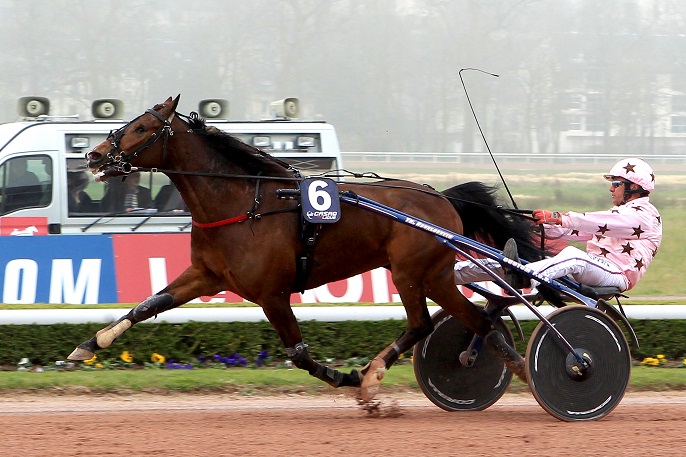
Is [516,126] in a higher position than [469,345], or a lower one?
higher

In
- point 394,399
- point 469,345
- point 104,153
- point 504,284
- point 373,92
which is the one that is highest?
point 373,92

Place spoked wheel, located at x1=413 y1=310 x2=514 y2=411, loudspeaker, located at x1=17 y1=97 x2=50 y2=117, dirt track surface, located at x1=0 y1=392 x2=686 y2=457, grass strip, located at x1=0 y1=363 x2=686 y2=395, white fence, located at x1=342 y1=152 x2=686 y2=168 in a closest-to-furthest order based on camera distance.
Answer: dirt track surface, located at x1=0 y1=392 x2=686 y2=457 → spoked wheel, located at x1=413 y1=310 x2=514 y2=411 → grass strip, located at x1=0 y1=363 x2=686 y2=395 → loudspeaker, located at x1=17 y1=97 x2=50 y2=117 → white fence, located at x1=342 y1=152 x2=686 y2=168

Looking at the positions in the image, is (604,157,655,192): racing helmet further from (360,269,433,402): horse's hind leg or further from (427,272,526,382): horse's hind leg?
(360,269,433,402): horse's hind leg

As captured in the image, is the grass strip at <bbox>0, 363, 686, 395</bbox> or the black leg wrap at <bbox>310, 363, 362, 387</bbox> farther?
the grass strip at <bbox>0, 363, 686, 395</bbox>

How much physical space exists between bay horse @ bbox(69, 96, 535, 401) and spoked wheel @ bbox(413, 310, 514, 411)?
0.28m

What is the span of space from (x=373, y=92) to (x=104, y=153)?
2280 centimetres

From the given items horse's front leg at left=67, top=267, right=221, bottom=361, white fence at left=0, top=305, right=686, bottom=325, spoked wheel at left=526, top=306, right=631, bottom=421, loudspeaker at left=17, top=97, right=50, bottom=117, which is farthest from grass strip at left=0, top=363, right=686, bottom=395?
loudspeaker at left=17, top=97, right=50, bottom=117

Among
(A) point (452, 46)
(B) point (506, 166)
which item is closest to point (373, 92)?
(A) point (452, 46)

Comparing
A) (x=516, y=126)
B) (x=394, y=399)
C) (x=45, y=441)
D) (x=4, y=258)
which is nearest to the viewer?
(x=45, y=441)

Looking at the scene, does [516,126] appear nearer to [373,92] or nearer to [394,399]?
[373,92]

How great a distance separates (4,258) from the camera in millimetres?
8695

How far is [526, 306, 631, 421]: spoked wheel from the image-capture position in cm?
559

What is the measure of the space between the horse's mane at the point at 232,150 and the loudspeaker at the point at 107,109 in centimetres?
554

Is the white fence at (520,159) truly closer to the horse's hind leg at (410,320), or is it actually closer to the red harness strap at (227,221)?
the horse's hind leg at (410,320)
